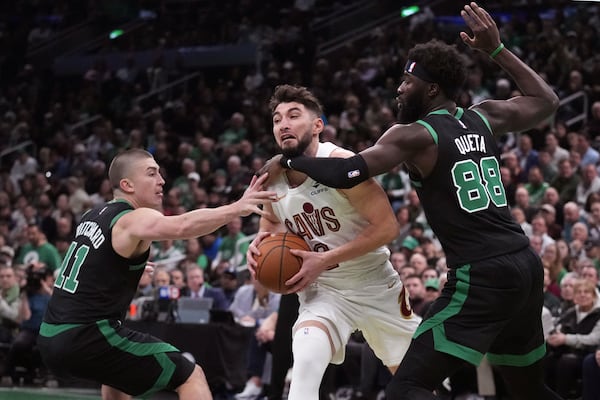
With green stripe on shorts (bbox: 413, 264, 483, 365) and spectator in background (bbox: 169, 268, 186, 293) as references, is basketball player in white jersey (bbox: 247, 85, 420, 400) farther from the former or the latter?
spectator in background (bbox: 169, 268, 186, 293)

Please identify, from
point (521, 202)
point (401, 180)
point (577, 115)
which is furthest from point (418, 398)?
point (577, 115)

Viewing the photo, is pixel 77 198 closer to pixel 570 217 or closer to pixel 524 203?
pixel 524 203

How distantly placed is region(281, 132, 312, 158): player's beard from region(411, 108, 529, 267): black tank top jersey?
96 centimetres

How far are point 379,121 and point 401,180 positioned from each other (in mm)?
1872

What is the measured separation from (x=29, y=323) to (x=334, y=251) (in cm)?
775

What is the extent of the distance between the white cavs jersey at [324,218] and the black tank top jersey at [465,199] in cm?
89

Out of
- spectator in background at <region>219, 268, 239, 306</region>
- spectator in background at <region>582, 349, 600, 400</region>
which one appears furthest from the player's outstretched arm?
spectator in background at <region>219, 268, 239, 306</region>

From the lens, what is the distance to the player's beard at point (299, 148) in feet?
18.8

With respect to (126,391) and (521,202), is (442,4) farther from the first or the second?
(126,391)

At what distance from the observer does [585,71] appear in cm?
1586

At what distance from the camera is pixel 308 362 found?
5488 mm

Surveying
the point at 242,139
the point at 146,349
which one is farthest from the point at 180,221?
the point at 242,139

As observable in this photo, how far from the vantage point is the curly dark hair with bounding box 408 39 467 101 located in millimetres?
5121

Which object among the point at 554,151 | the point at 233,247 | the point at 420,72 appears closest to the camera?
the point at 420,72
